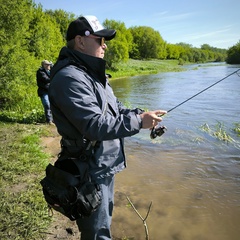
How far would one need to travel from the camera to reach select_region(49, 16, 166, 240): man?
6.56ft

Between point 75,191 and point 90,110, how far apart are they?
0.75 meters

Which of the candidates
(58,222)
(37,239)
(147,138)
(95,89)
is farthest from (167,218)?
(147,138)

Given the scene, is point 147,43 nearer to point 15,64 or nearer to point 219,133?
point 15,64

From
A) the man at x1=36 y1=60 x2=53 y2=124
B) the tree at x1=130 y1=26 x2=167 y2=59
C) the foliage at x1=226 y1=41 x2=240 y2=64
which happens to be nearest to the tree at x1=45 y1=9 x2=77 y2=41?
the tree at x1=130 y1=26 x2=167 y2=59

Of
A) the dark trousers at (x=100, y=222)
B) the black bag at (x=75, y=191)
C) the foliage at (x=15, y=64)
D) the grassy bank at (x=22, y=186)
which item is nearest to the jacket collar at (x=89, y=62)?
the black bag at (x=75, y=191)

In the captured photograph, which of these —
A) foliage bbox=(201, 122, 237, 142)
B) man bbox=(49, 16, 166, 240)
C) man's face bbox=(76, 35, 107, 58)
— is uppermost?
man's face bbox=(76, 35, 107, 58)

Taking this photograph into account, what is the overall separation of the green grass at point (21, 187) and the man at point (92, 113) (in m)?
1.55

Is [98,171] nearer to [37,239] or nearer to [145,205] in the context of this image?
[37,239]

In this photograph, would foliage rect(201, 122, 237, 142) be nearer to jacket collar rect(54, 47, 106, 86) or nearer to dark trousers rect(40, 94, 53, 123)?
dark trousers rect(40, 94, 53, 123)

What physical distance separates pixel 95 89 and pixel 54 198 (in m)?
1.07

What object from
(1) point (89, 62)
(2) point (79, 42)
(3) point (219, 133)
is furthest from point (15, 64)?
(1) point (89, 62)

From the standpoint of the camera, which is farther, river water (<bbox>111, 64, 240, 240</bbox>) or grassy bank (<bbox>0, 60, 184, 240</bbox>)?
river water (<bbox>111, 64, 240, 240</bbox>)

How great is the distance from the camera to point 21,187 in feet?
15.1

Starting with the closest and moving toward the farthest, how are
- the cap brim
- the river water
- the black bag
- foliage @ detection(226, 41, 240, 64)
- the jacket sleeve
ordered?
the jacket sleeve < the black bag < the cap brim < the river water < foliage @ detection(226, 41, 240, 64)
